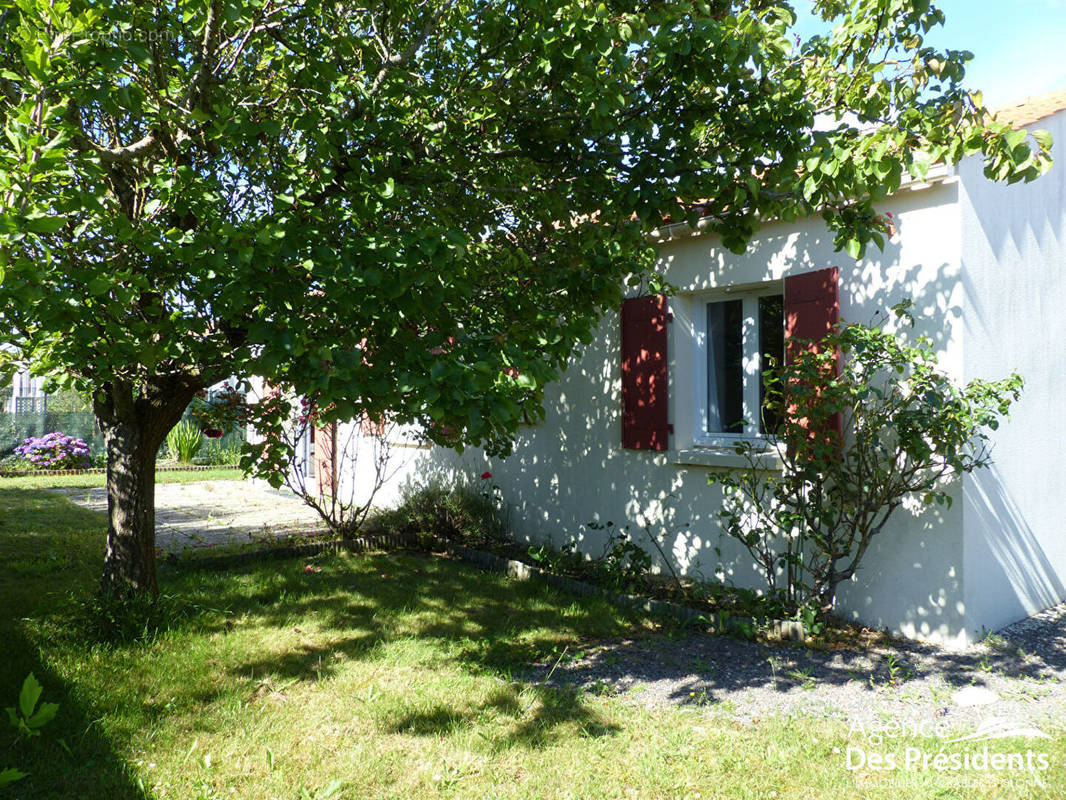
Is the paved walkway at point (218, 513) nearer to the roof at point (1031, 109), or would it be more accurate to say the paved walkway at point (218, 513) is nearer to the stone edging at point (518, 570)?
the stone edging at point (518, 570)

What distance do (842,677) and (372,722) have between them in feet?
9.24

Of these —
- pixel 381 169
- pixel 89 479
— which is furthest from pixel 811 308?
pixel 89 479

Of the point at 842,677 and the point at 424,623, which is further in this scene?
the point at 424,623

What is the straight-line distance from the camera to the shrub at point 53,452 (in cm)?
1628

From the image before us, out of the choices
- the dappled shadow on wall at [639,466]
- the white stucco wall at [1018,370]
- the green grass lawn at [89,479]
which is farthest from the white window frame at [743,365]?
the green grass lawn at [89,479]

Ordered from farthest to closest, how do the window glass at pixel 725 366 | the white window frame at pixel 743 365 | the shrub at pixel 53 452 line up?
1. the shrub at pixel 53 452
2. the window glass at pixel 725 366
3. the white window frame at pixel 743 365

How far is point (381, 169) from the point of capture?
4.46 m

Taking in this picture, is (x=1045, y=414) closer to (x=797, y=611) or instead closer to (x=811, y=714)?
(x=797, y=611)

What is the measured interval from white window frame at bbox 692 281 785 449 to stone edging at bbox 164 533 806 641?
1463 millimetres

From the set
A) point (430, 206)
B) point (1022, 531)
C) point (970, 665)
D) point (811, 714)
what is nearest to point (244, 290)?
point (430, 206)

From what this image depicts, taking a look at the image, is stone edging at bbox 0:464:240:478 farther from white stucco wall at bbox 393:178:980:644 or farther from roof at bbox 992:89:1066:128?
roof at bbox 992:89:1066:128

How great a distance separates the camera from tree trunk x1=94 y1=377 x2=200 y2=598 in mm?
5027

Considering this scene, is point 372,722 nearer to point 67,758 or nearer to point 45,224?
point 67,758

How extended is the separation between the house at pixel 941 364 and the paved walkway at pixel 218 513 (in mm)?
3758
